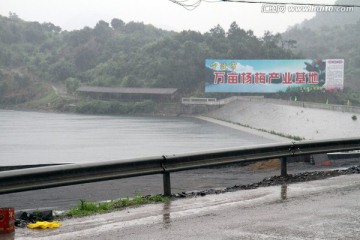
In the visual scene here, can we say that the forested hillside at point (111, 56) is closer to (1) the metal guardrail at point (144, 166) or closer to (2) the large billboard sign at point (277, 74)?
(2) the large billboard sign at point (277, 74)

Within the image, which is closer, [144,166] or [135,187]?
[144,166]

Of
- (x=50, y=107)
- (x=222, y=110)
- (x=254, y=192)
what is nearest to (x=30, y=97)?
(x=50, y=107)

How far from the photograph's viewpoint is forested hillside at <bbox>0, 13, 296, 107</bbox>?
99.6m

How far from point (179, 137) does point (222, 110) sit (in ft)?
113

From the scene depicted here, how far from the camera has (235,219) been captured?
6.91 metres

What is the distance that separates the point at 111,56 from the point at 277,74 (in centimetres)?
5501

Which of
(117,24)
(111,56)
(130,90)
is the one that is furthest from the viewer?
(117,24)

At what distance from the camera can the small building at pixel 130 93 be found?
91.4 m

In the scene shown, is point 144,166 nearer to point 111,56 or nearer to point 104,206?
point 104,206

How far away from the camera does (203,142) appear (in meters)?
40.2

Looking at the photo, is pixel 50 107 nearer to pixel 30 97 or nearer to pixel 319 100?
pixel 30 97

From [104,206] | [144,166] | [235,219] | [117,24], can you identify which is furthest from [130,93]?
[235,219]

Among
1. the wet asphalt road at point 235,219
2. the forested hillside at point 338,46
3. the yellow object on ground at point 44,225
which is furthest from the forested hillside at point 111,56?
the yellow object on ground at point 44,225

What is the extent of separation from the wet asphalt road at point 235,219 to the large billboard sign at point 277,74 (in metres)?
61.7
